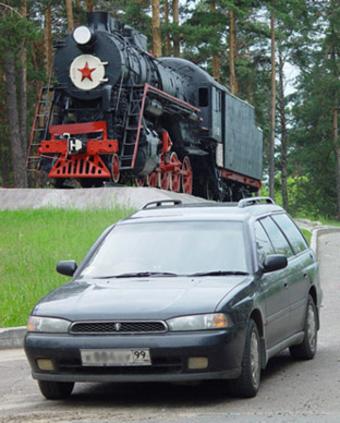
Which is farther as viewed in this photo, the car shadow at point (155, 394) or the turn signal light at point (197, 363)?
the car shadow at point (155, 394)

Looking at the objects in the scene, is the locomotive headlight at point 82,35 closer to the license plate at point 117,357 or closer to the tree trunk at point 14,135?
the tree trunk at point 14,135

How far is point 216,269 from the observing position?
29.5ft

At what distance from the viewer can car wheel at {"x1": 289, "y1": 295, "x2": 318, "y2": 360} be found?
1028 cm

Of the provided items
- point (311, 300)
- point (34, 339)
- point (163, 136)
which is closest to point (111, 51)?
point (163, 136)

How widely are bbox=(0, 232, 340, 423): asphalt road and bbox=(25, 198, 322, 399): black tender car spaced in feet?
0.71

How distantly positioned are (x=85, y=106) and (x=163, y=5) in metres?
29.8

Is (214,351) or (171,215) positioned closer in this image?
(214,351)

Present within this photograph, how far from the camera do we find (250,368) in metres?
8.21

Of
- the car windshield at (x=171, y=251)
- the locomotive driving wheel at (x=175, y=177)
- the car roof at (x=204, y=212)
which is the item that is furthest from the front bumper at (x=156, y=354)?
the locomotive driving wheel at (x=175, y=177)

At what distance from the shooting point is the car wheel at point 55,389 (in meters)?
8.38

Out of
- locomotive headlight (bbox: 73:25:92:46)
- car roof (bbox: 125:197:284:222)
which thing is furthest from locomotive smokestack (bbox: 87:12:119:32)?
car roof (bbox: 125:197:284:222)

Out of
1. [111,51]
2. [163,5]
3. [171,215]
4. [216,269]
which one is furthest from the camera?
[163,5]

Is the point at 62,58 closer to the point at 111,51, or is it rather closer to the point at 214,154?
the point at 111,51

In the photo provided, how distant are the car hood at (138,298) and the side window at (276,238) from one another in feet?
4.34
